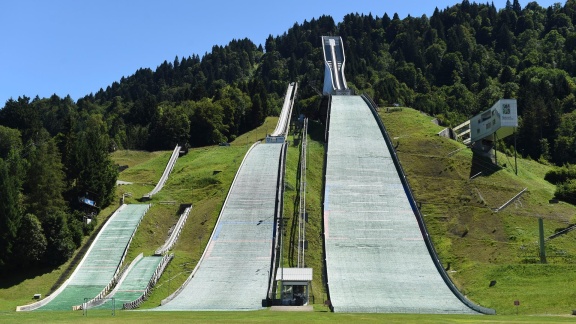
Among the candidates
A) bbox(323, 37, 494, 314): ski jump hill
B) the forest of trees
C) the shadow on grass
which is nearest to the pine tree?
the forest of trees

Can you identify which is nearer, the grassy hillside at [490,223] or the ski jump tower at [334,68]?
the grassy hillside at [490,223]

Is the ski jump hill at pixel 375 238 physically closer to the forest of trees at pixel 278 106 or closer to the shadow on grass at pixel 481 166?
the shadow on grass at pixel 481 166

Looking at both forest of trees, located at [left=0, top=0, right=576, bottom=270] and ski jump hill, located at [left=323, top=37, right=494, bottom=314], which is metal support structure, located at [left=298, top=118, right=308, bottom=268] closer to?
ski jump hill, located at [left=323, top=37, right=494, bottom=314]

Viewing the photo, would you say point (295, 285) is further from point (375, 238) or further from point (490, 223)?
point (490, 223)

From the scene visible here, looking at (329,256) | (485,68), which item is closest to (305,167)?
(329,256)

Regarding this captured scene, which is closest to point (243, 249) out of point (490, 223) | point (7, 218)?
point (7, 218)

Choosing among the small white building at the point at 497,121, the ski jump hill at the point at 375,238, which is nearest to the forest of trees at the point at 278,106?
the ski jump hill at the point at 375,238
